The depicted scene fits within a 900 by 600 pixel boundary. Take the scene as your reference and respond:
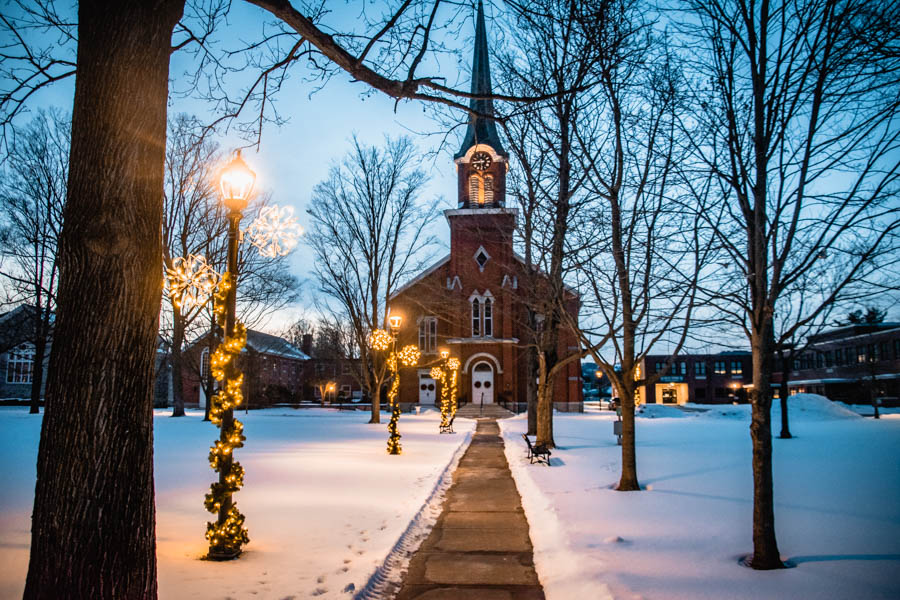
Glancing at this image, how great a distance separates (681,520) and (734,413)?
3418 cm

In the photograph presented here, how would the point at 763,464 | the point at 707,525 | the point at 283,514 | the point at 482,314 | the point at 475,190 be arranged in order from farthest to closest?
the point at 482,314 < the point at 475,190 < the point at 283,514 < the point at 707,525 < the point at 763,464

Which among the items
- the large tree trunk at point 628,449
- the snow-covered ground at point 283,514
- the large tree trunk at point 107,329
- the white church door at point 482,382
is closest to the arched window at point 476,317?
the white church door at point 482,382

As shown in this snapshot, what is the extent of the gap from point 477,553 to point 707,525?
10.5 feet

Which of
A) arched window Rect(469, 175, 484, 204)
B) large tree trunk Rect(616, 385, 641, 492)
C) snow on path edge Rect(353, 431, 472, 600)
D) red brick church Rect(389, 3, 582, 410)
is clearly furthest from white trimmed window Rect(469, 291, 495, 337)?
large tree trunk Rect(616, 385, 641, 492)

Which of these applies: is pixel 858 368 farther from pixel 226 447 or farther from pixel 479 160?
pixel 226 447

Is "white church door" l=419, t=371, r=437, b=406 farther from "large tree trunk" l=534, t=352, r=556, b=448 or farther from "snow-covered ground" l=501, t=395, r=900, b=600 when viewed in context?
"snow-covered ground" l=501, t=395, r=900, b=600

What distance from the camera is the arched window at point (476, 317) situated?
4172 centimetres

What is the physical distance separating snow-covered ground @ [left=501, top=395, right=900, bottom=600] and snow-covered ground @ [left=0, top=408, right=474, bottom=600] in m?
1.99

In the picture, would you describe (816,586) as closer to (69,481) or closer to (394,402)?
(69,481)

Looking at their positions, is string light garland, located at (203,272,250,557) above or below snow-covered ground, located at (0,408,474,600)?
above

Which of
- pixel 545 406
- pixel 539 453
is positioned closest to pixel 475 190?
pixel 545 406

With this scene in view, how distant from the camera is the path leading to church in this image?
17.2 feet

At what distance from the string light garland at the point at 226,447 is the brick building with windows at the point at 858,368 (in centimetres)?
4510

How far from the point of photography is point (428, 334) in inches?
1694
